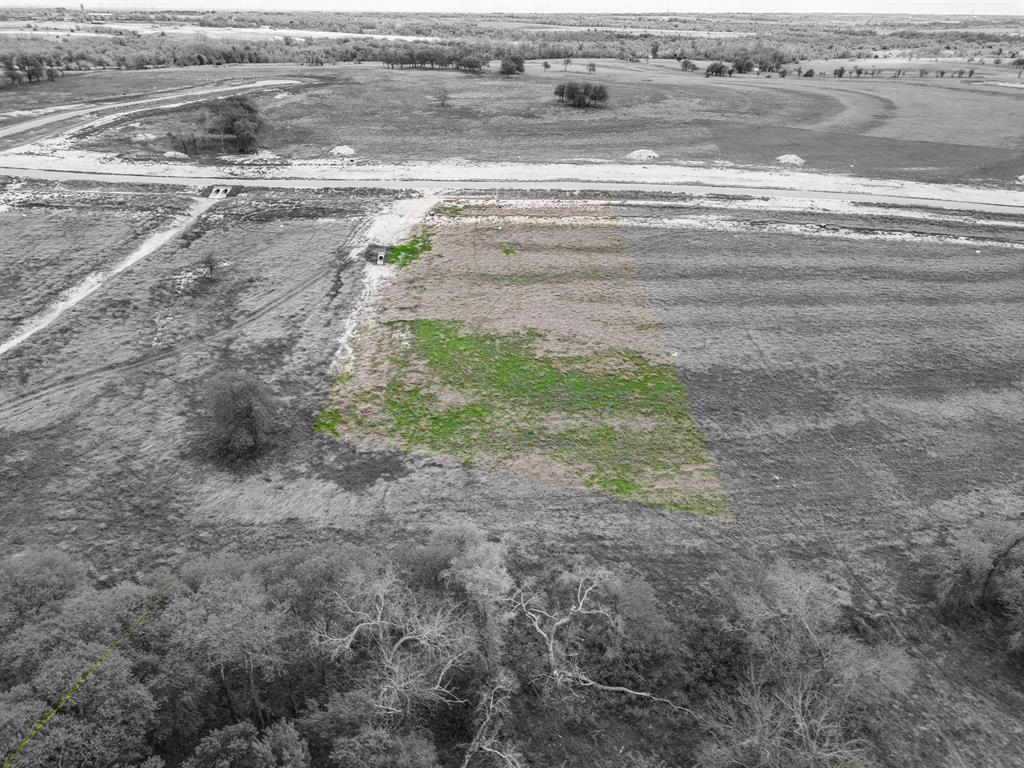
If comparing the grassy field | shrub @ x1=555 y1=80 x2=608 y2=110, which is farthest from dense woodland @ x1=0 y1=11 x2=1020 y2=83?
the grassy field

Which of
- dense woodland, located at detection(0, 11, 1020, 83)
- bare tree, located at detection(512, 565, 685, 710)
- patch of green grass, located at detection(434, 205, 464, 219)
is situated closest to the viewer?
bare tree, located at detection(512, 565, 685, 710)

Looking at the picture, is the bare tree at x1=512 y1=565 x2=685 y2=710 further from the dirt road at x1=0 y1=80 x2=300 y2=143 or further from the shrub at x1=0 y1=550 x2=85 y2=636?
the dirt road at x1=0 y1=80 x2=300 y2=143

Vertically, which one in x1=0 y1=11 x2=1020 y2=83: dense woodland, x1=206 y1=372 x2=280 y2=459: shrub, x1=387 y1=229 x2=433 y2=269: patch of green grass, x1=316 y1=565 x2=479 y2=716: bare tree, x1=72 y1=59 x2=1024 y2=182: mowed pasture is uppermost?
x1=0 y1=11 x2=1020 y2=83: dense woodland

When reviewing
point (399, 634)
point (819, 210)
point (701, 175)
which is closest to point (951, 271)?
point (819, 210)

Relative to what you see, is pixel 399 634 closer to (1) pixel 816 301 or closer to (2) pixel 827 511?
(2) pixel 827 511

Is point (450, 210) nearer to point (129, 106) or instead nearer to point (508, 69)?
point (129, 106)

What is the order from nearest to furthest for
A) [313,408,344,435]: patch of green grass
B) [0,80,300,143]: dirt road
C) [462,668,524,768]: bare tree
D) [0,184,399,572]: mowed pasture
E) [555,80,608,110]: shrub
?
[462,668,524,768]: bare tree → [0,184,399,572]: mowed pasture → [313,408,344,435]: patch of green grass → [0,80,300,143]: dirt road → [555,80,608,110]: shrub

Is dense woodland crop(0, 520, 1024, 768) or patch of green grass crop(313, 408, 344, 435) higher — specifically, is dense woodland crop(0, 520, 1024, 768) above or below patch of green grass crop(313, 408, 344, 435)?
below

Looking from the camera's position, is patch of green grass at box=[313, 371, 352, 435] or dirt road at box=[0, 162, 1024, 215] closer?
patch of green grass at box=[313, 371, 352, 435]
